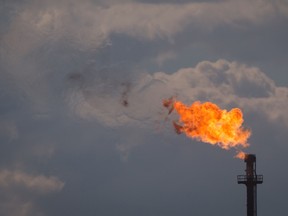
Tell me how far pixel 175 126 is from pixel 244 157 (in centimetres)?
979

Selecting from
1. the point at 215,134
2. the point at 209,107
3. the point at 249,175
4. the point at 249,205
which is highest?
the point at 209,107

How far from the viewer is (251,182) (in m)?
39.0

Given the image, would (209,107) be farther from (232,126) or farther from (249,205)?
(249,205)

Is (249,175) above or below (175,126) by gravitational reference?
below

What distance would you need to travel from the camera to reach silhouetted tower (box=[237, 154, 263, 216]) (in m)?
38.9

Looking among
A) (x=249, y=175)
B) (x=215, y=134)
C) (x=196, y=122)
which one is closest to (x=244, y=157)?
(x=249, y=175)

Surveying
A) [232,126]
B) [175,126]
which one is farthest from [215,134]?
[175,126]

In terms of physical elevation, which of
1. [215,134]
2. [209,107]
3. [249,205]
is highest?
[209,107]

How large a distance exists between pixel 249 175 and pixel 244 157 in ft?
7.50

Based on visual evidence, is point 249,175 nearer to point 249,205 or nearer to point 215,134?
point 249,205

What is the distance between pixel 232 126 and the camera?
40.3 meters

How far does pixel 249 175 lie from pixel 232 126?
254 inches

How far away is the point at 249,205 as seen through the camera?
38812 millimetres

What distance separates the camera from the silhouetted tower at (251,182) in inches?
1531
